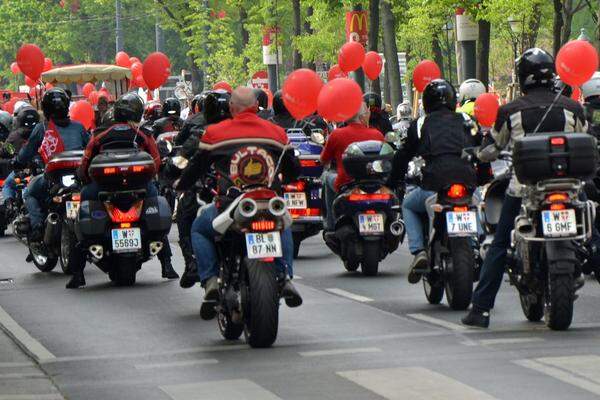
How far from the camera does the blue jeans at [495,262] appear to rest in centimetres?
1231

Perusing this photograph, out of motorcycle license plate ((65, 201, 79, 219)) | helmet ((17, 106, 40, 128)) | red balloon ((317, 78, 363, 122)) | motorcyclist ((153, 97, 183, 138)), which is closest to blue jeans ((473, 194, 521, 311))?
red balloon ((317, 78, 363, 122))

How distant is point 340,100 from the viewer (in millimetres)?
19234

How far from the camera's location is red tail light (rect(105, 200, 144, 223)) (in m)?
16.5

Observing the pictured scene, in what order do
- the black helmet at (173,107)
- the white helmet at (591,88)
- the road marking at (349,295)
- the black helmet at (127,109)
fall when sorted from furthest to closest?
the black helmet at (173,107)
the white helmet at (591,88)
the black helmet at (127,109)
the road marking at (349,295)

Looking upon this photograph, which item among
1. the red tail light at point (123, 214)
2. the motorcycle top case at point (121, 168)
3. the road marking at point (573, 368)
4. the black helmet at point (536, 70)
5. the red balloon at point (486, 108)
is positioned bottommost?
the road marking at point (573, 368)

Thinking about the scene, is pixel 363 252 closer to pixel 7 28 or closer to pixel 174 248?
pixel 174 248

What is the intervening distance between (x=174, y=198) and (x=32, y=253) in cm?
702

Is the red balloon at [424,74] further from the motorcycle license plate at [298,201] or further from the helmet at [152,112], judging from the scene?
the motorcycle license plate at [298,201]

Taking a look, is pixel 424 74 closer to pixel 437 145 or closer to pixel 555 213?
pixel 437 145

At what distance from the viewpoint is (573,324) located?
41.4 feet

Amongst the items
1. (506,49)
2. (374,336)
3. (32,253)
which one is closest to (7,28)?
(506,49)

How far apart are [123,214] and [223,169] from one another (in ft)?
15.4

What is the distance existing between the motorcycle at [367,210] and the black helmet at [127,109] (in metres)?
2.02

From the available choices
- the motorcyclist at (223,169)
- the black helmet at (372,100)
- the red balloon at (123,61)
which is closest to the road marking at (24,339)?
the motorcyclist at (223,169)
